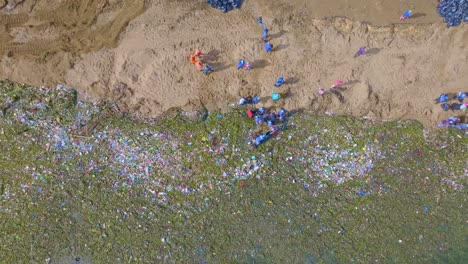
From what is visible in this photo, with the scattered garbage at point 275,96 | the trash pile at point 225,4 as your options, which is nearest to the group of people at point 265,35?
the trash pile at point 225,4

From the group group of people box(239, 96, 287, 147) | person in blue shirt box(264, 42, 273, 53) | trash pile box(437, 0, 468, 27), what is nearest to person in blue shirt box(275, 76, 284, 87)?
group of people box(239, 96, 287, 147)

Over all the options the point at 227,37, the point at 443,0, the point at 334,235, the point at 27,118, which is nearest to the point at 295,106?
the point at 227,37

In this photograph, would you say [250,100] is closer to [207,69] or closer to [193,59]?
[207,69]

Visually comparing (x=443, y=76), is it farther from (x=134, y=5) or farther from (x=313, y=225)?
A: (x=134, y=5)

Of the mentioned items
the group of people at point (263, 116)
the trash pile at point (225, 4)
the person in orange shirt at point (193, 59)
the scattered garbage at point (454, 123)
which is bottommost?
the group of people at point (263, 116)

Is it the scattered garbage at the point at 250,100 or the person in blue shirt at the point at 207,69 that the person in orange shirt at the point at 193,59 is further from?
the scattered garbage at the point at 250,100

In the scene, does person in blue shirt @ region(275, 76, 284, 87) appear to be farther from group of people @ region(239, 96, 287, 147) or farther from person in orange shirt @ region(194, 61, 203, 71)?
person in orange shirt @ region(194, 61, 203, 71)

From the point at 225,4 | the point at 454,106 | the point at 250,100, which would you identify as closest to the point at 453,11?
the point at 454,106
